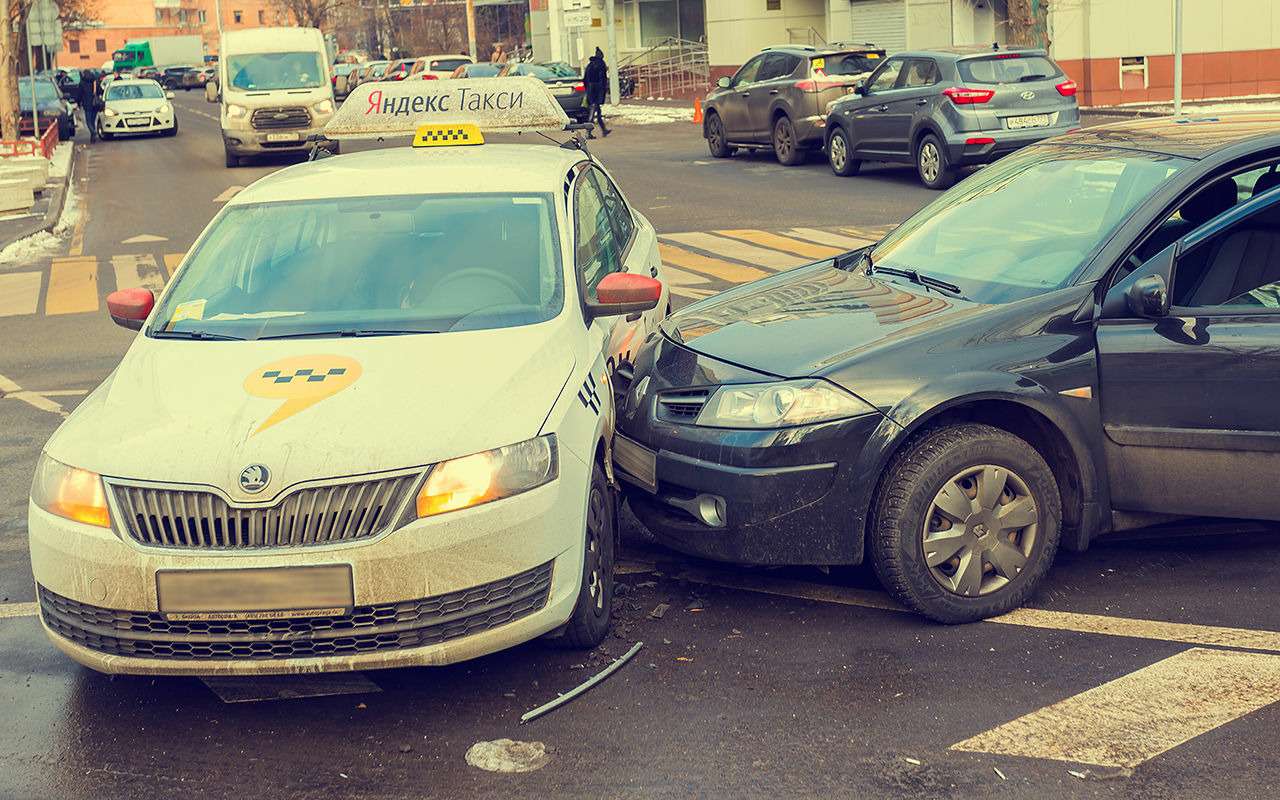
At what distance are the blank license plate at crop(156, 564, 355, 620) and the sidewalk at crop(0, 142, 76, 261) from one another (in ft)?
43.3

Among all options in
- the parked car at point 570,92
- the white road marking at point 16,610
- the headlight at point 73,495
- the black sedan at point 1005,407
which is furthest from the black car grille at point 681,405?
the parked car at point 570,92

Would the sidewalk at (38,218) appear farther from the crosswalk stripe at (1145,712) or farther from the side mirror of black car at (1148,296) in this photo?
the crosswalk stripe at (1145,712)

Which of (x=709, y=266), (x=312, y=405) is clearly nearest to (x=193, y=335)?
(x=312, y=405)

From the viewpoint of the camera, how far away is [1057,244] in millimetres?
5523

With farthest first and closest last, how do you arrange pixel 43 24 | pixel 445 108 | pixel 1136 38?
pixel 43 24
pixel 1136 38
pixel 445 108

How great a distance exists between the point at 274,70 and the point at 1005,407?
25125 millimetres

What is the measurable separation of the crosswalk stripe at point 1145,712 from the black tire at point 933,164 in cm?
1432

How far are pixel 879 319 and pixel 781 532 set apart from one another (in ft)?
2.86

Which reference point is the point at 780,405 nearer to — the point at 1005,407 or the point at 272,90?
the point at 1005,407

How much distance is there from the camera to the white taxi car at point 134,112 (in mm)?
37562

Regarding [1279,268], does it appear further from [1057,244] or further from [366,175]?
[366,175]

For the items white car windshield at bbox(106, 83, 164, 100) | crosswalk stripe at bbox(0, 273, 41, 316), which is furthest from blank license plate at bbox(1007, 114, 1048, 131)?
white car windshield at bbox(106, 83, 164, 100)

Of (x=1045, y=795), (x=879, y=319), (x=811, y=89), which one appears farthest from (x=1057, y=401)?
(x=811, y=89)

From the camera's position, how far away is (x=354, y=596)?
422 centimetres
